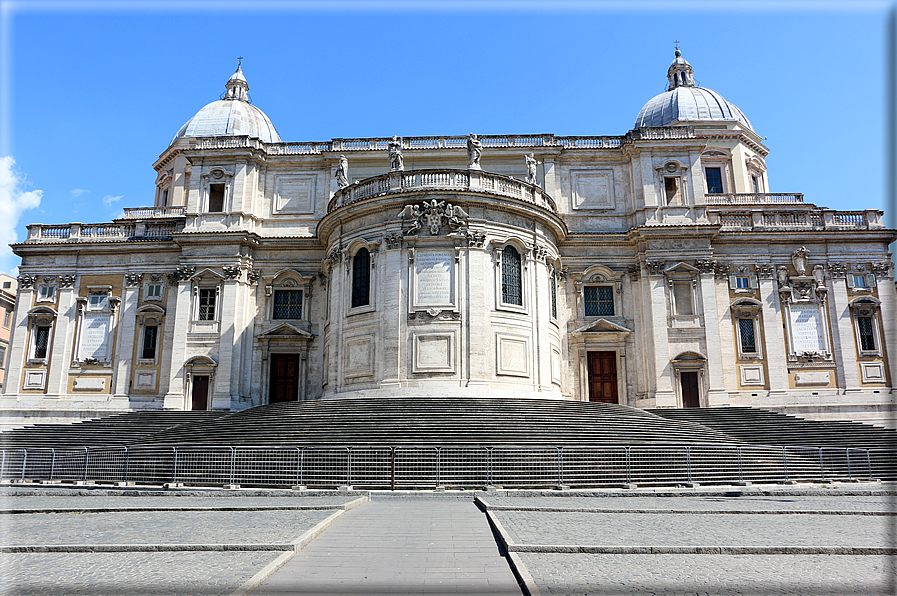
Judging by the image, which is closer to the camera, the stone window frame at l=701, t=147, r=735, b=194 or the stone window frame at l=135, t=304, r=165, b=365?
the stone window frame at l=135, t=304, r=165, b=365

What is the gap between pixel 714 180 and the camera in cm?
4212

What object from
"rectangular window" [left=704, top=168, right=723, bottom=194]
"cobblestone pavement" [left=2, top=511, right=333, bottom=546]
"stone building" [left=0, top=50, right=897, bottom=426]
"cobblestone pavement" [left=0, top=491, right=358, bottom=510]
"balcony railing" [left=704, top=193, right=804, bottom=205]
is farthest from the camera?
"rectangular window" [left=704, top=168, right=723, bottom=194]

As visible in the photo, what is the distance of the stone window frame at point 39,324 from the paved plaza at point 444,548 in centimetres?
2639

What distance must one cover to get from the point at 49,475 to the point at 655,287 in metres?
28.1

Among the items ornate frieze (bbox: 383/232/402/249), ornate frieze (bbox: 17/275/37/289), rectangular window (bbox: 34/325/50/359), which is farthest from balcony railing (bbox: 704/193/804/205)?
ornate frieze (bbox: 17/275/37/289)

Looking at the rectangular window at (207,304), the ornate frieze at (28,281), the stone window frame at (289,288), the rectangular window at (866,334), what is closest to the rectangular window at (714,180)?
the rectangular window at (866,334)

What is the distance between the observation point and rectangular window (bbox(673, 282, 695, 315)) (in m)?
33.7

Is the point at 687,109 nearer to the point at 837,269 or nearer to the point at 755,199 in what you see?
the point at 755,199

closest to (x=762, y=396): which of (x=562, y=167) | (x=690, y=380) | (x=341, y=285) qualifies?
(x=690, y=380)

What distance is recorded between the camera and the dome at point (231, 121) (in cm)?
4772

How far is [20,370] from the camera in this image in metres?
35.3

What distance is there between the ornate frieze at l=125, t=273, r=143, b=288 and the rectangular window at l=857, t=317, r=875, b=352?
131ft

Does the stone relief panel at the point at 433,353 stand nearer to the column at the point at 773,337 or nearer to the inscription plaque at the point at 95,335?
the column at the point at 773,337

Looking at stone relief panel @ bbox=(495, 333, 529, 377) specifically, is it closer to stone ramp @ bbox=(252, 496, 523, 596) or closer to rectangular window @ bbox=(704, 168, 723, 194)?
stone ramp @ bbox=(252, 496, 523, 596)
